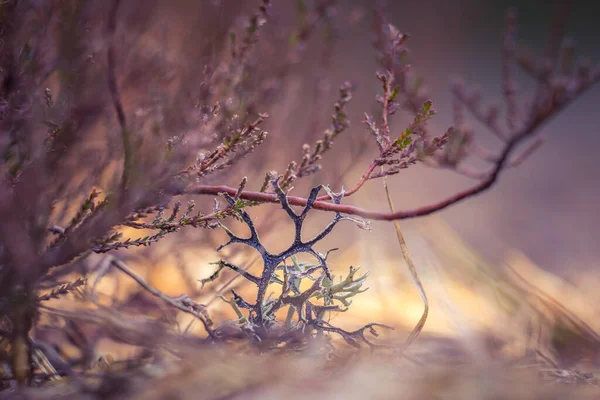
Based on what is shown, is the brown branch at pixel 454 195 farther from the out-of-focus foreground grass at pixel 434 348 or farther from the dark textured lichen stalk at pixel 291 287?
the out-of-focus foreground grass at pixel 434 348

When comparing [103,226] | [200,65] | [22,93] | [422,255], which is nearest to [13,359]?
[103,226]

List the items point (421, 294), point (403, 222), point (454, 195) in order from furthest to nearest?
1. point (403, 222)
2. point (421, 294)
3. point (454, 195)

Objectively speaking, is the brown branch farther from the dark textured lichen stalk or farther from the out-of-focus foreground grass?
the out-of-focus foreground grass

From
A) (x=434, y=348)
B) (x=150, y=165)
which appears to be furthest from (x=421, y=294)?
(x=150, y=165)

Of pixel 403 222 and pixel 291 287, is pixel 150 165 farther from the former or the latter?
pixel 403 222

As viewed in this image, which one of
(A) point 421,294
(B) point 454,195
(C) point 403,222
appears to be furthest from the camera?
(C) point 403,222

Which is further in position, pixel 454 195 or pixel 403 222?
pixel 403 222

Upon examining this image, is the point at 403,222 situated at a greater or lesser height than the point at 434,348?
greater

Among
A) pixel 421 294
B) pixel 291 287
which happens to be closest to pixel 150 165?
pixel 291 287

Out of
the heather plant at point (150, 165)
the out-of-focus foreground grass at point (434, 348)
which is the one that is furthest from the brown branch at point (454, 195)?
the out-of-focus foreground grass at point (434, 348)

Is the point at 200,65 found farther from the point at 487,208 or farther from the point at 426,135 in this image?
the point at 487,208

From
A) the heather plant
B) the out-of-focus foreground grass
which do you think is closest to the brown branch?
the heather plant
